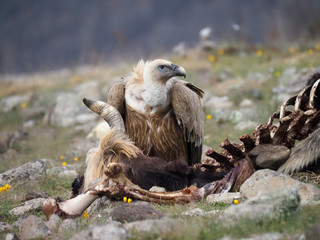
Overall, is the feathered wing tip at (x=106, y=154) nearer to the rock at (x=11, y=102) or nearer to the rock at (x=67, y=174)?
the rock at (x=67, y=174)

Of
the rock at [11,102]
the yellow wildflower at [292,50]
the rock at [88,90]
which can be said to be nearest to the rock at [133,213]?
the rock at [88,90]

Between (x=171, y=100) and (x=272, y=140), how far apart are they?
133 centimetres

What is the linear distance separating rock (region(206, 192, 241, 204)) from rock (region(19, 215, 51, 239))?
61.2 inches

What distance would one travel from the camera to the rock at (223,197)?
6.15 meters

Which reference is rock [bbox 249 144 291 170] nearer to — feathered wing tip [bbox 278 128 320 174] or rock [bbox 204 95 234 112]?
feathered wing tip [bbox 278 128 320 174]

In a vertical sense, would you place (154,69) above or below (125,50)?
below

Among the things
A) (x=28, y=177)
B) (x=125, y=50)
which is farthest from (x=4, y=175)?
(x=125, y=50)

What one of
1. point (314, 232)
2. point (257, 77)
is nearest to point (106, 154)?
point (314, 232)

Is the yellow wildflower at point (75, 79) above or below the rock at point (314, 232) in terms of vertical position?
above

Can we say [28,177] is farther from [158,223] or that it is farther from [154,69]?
[158,223]

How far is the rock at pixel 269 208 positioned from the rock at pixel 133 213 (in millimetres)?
656

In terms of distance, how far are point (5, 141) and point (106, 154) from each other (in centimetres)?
448

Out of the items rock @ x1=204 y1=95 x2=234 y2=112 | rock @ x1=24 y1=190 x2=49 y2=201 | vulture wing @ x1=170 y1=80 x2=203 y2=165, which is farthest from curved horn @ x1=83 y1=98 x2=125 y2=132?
rock @ x1=204 y1=95 x2=234 y2=112

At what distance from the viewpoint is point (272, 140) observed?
6738 millimetres
